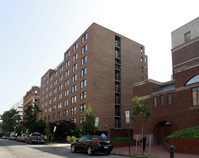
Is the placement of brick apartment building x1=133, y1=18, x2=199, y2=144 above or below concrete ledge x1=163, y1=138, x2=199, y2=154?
above

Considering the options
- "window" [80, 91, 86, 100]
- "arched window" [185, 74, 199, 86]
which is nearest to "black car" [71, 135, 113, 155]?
"arched window" [185, 74, 199, 86]

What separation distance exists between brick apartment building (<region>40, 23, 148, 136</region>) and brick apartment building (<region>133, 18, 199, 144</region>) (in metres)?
11.3

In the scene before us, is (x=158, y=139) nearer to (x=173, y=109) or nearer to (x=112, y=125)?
(x=173, y=109)

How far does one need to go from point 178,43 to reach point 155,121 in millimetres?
15250

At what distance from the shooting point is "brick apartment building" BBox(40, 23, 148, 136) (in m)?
42.4

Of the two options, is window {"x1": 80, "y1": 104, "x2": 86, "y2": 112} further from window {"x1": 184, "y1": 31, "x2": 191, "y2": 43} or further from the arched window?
the arched window

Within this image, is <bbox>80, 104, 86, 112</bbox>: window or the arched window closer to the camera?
the arched window

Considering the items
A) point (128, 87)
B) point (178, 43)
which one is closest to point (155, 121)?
point (178, 43)

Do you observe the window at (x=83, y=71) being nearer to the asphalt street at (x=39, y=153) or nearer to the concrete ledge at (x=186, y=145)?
the asphalt street at (x=39, y=153)

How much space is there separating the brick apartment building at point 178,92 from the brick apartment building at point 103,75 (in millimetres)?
11328

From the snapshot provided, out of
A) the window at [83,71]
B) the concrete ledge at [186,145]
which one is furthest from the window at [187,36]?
the concrete ledge at [186,145]

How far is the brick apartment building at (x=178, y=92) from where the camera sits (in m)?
23.8

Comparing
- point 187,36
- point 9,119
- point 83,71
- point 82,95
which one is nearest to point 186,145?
point 187,36

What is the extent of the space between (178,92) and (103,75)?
20.1m
